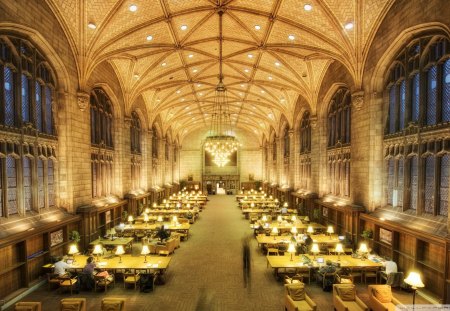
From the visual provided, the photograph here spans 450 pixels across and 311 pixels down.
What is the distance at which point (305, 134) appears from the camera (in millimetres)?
22641

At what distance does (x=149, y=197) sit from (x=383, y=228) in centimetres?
1884

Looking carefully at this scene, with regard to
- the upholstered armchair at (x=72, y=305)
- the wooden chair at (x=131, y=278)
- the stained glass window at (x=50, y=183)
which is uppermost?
the stained glass window at (x=50, y=183)

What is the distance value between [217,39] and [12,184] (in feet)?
37.7

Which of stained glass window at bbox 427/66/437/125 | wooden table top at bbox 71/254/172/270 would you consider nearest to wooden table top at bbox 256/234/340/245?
wooden table top at bbox 71/254/172/270

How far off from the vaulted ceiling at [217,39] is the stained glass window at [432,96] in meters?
3.30

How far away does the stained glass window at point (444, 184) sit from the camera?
878 centimetres

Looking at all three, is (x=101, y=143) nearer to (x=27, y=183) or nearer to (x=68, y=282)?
(x=27, y=183)

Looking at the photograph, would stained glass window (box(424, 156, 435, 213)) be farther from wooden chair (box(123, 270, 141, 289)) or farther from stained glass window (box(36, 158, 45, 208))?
stained glass window (box(36, 158, 45, 208))

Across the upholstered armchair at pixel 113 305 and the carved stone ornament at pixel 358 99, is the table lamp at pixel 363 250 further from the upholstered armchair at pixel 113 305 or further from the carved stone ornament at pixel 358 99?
the upholstered armchair at pixel 113 305

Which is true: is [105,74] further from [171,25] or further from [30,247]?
[30,247]

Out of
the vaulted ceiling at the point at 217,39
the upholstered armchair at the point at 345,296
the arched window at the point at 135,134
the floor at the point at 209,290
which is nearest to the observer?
the upholstered armchair at the point at 345,296

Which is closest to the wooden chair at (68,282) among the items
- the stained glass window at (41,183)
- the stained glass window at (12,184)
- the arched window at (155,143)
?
the stained glass window at (12,184)

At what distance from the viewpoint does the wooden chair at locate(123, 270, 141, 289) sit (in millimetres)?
9727

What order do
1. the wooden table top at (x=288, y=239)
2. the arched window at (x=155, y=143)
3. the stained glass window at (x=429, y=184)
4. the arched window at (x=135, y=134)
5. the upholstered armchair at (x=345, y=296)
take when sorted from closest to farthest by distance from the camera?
the upholstered armchair at (x=345, y=296), the stained glass window at (x=429, y=184), the wooden table top at (x=288, y=239), the arched window at (x=135, y=134), the arched window at (x=155, y=143)
